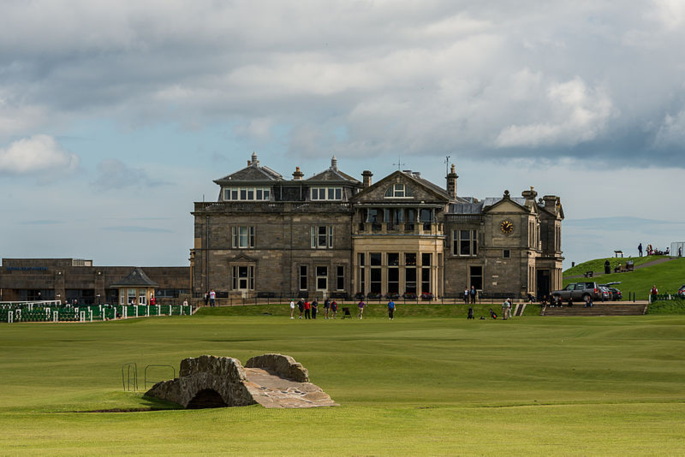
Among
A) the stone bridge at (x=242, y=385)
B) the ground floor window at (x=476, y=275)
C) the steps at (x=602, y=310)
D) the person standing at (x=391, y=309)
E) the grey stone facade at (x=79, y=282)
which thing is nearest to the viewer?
the stone bridge at (x=242, y=385)

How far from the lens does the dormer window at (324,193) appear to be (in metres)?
100

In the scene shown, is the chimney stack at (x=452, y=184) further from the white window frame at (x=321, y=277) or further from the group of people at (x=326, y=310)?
the group of people at (x=326, y=310)

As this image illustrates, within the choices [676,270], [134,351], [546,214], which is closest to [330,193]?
[546,214]

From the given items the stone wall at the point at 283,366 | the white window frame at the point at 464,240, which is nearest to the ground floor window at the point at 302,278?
the white window frame at the point at 464,240

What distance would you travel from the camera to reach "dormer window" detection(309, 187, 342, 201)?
10050 centimetres

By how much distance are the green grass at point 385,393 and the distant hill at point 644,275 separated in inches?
1756

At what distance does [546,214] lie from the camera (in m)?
104

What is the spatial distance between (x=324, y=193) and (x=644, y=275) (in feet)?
122

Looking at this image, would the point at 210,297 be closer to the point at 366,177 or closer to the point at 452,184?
the point at 366,177

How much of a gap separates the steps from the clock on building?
1127 cm

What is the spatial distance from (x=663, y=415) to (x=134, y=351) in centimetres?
2701

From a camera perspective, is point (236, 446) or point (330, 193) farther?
point (330, 193)

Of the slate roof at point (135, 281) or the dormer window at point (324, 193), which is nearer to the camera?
the slate roof at point (135, 281)

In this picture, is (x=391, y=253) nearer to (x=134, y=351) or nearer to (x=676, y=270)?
(x=676, y=270)
